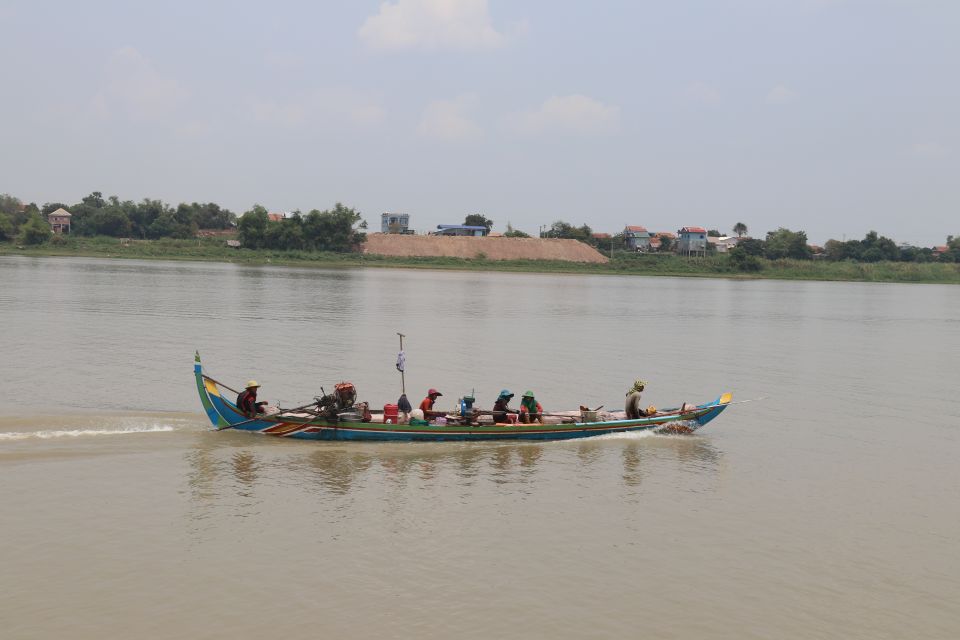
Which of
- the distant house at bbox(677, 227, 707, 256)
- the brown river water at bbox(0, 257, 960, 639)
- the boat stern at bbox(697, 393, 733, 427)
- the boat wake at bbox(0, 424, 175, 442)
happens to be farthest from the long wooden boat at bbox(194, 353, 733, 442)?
the distant house at bbox(677, 227, 707, 256)

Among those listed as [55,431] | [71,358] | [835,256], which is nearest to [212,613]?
[55,431]

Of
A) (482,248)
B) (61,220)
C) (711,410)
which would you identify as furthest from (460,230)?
(711,410)

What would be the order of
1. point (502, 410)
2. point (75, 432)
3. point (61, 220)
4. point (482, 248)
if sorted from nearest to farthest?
point (75, 432) < point (502, 410) < point (482, 248) < point (61, 220)

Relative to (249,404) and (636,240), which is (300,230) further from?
(249,404)

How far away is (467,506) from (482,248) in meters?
104

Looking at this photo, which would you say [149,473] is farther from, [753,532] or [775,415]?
[775,415]

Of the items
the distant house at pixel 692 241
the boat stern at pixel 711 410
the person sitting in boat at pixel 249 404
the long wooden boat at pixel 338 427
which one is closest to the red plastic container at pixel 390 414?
the long wooden boat at pixel 338 427

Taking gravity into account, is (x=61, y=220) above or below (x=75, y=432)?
above

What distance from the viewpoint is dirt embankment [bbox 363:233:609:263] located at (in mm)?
113519

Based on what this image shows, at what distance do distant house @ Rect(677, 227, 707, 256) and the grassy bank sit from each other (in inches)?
299

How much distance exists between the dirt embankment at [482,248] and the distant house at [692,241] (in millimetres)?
14329

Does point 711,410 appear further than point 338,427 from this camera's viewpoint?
Yes

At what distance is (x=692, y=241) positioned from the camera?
127 meters

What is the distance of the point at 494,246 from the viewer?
119m
